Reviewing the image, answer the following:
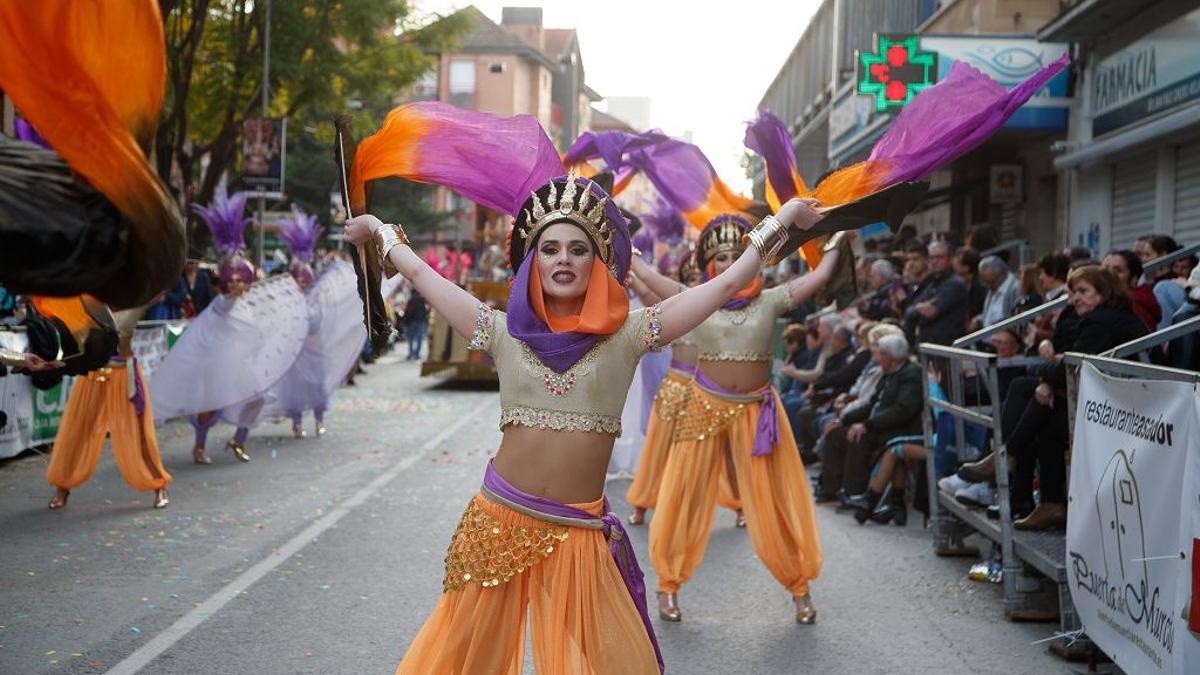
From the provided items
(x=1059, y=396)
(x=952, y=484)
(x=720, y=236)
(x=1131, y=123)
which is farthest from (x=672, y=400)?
(x=1131, y=123)

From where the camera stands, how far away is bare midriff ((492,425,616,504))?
4516 millimetres

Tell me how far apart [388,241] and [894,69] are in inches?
560

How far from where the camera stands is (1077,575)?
6.44 meters

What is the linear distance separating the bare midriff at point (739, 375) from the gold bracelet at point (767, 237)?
10.4 ft

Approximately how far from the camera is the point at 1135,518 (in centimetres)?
565

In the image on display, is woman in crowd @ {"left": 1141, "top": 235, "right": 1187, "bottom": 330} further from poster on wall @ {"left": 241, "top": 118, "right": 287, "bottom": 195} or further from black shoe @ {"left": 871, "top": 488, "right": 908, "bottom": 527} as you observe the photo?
poster on wall @ {"left": 241, "top": 118, "right": 287, "bottom": 195}

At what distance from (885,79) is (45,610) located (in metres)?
13.5

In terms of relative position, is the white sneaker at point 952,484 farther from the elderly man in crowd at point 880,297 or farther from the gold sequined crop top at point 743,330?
the elderly man in crowd at point 880,297

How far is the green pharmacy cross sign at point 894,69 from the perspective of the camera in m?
17.8

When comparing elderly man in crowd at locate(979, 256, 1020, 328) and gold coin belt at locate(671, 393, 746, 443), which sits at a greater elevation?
elderly man in crowd at locate(979, 256, 1020, 328)

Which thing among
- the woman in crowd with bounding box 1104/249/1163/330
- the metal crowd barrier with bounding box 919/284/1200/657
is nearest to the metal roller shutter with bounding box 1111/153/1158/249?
the woman in crowd with bounding box 1104/249/1163/330

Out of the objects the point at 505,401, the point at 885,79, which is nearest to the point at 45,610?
the point at 505,401

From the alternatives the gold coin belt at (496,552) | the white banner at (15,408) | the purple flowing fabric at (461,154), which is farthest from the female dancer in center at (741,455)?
the white banner at (15,408)

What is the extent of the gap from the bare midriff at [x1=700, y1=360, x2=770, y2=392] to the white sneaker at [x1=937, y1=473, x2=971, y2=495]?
1.62m
